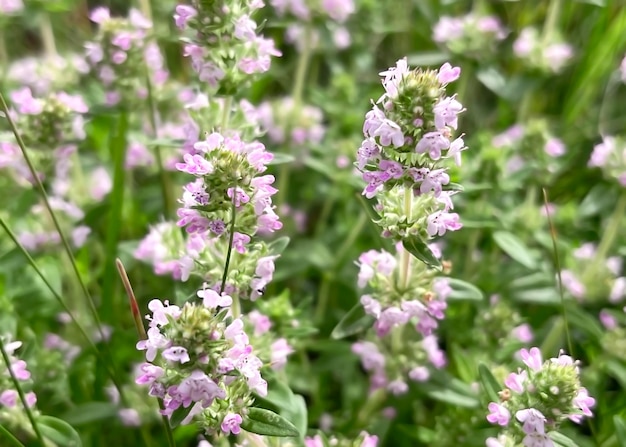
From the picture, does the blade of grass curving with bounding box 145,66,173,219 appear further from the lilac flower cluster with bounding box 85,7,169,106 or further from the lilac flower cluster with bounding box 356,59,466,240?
the lilac flower cluster with bounding box 356,59,466,240

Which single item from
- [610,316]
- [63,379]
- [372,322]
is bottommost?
[63,379]

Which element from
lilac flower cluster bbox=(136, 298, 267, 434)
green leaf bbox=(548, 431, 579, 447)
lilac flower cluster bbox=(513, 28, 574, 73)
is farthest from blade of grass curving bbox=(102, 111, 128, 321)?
lilac flower cluster bbox=(513, 28, 574, 73)

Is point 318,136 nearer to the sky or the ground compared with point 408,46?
nearer to the ground

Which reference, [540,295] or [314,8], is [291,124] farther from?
[540,295]

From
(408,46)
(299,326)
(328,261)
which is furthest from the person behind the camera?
(408,46)

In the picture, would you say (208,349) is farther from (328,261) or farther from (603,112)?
(603,112)

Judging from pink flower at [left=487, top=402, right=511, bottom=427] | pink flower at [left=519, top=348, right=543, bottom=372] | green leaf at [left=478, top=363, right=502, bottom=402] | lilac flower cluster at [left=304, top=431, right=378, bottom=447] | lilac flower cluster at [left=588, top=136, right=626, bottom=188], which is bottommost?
lilac flower cluster at [left=304, top=431, right=378, bottom=447]

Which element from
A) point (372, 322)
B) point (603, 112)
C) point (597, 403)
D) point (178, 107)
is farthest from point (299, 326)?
point (603, 112)
